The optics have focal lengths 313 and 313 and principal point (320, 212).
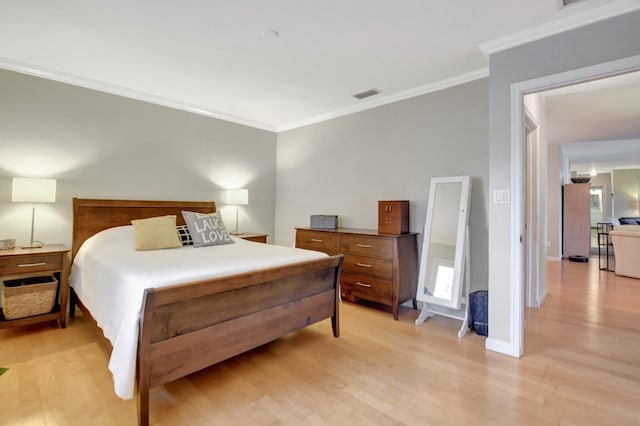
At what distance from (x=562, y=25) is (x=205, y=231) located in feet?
11.3

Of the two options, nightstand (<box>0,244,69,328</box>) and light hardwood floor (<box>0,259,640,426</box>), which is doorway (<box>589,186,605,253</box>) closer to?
light hardwood floor (<box>0,259,640,426</box>)

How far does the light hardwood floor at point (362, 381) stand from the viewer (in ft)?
5.59

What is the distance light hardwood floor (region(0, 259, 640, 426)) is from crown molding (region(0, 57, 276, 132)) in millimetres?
2435

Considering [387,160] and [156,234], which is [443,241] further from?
[156,234]

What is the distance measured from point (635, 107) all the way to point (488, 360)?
448 centimetres

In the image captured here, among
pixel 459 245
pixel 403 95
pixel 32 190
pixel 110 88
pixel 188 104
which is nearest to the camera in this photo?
pixel 32 190

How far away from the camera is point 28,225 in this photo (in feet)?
10.1

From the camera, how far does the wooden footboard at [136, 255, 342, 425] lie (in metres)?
1.65

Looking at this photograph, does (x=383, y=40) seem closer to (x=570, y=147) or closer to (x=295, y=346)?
(x=295, y=346)

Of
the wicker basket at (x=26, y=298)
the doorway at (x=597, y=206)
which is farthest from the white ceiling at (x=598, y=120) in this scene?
the wicker basket at (x=26, y=298)

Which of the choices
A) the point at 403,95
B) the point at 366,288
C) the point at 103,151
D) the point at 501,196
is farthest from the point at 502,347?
the point at 103,151

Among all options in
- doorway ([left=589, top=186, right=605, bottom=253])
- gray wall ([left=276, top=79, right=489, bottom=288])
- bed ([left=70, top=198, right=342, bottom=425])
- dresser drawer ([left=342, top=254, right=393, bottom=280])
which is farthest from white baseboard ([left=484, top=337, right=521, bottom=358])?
doorway ([left=589, top=186, right=605, bottom=253])

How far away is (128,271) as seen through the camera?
1.98 meters

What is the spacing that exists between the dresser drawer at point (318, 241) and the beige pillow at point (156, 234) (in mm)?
1483
